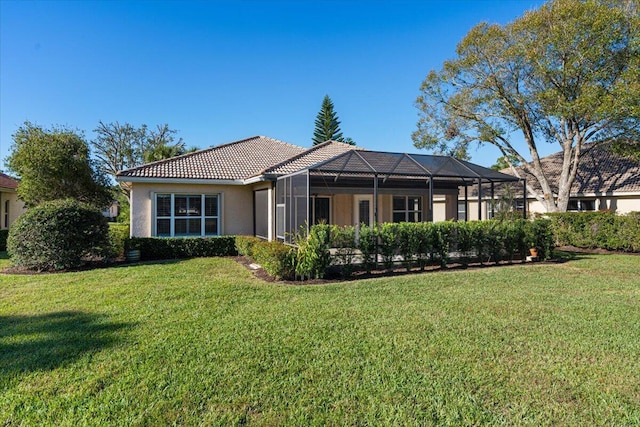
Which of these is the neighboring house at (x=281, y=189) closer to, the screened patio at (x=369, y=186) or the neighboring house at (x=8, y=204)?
the screened patio at (x=369, y=186)

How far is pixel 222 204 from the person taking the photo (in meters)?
13.9

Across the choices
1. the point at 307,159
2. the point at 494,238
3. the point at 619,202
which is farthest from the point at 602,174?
the point at 307,159

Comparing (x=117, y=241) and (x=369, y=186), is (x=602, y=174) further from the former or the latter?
(x=117, y=241)

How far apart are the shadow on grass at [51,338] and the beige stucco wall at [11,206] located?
19.5 m

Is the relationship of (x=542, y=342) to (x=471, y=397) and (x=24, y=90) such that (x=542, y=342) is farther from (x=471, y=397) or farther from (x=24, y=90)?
(x=24, y=90)

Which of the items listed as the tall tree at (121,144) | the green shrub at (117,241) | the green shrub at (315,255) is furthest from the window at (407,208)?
the tall tree at (121,144)

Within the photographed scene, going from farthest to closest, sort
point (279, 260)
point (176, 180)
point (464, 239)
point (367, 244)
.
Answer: point (176, 180), point (464, 239), point (367, 244), point (279, 260)

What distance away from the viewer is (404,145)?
26.2m

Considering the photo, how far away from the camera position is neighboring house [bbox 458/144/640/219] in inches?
706

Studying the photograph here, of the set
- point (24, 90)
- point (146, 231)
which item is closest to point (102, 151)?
point (24, 90)

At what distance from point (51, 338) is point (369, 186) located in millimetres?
11487

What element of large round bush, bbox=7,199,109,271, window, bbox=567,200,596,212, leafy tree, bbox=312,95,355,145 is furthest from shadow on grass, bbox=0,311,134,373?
leafy tree, bbox=312,95,355,145

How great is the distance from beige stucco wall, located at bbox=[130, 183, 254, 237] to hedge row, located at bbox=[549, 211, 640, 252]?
47.4 feet

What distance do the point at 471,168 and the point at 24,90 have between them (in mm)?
18328
